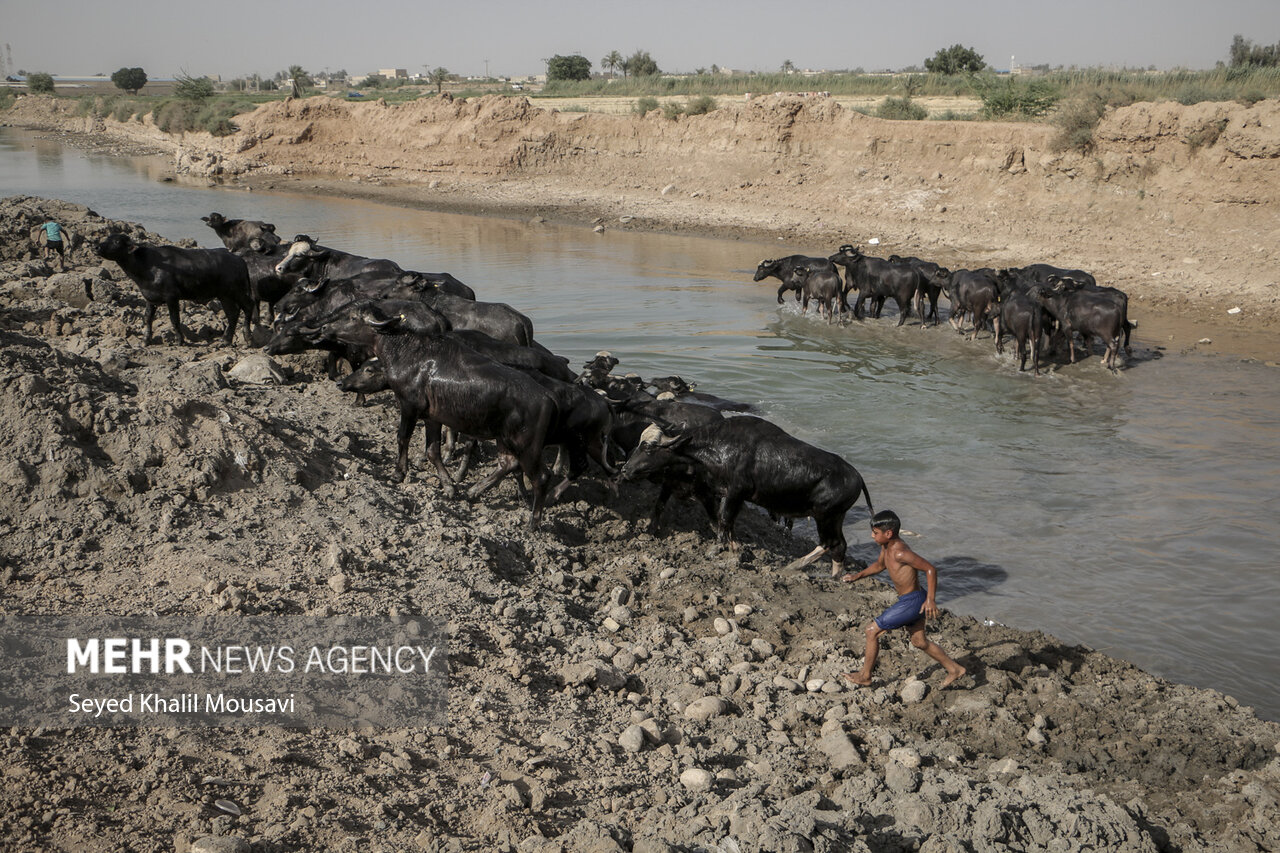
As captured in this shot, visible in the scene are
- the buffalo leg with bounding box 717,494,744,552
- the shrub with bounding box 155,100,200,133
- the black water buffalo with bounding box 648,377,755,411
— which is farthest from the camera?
the shrub with bounding box 155,100,200,133

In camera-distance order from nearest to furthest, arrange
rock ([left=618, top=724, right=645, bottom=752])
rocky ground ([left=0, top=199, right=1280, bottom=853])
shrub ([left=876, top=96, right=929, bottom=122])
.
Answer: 1. rocky ground ([left=0, top=199, right=1280, bottom=853])
2. rock ([left=618, top=724, right=645, bottom=752])
3. shrub ([left=876, top=96, right=929, bottom=122])

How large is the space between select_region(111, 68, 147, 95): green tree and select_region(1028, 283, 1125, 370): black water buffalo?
113153 millimetres

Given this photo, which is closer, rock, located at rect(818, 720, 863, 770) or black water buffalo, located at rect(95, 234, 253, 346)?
rock, located at rect(818, 720, 863, 770)

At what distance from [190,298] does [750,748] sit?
8914mm

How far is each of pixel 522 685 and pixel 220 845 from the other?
7.23 feet

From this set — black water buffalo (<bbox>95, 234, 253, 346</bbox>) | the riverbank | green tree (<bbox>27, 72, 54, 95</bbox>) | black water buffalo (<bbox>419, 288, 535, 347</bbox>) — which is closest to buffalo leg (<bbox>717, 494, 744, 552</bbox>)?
black water buffalo (<bbox>419, 288, 535, 347</bbox>)

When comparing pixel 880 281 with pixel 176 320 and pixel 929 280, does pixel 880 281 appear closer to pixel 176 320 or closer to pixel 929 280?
pixel 929 280

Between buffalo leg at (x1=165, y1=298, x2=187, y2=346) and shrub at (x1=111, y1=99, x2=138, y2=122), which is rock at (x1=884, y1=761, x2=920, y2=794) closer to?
buffalo leg at (x1=165, y1=298, x2=187, y2=346)

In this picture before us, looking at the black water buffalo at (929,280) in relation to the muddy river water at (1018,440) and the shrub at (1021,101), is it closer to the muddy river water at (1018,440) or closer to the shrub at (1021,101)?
the muddy river water at (1018,440)

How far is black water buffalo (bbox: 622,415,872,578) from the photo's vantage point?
27.1ft

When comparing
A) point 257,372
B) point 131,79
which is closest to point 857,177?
point 257,372

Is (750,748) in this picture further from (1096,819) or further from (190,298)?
(190,298)

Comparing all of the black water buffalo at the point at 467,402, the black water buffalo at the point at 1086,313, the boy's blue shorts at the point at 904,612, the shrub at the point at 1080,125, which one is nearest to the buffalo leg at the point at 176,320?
the black water buffalo at the point at 467,402

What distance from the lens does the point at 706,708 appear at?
5.84m
